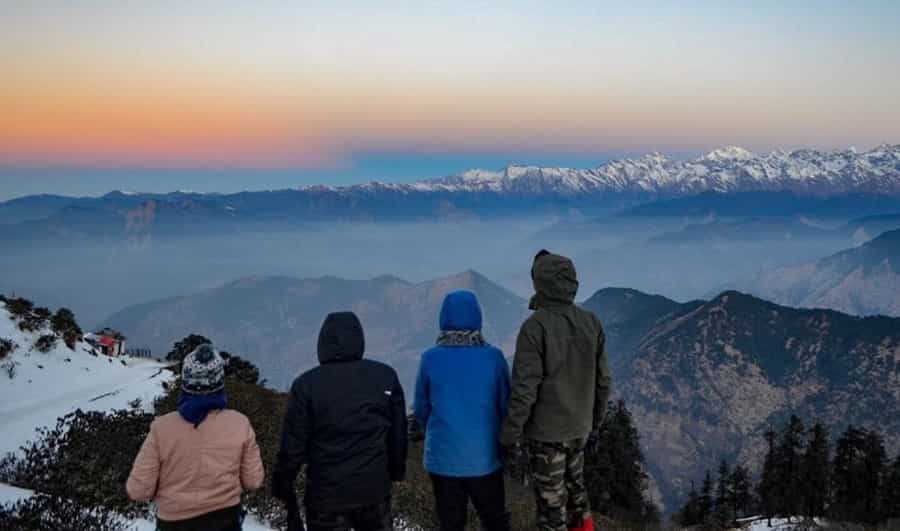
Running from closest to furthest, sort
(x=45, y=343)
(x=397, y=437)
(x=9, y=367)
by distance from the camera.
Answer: (x=397, y=437) < (x=9, y=367) < (x=45, y=343)

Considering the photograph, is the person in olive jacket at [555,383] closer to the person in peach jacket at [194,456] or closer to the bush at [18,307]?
the person in peach jacket at [194,456]

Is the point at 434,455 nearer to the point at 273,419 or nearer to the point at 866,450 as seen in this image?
the point at 273,419

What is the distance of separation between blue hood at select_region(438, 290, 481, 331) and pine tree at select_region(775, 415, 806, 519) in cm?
4527

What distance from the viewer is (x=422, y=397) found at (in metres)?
5.62

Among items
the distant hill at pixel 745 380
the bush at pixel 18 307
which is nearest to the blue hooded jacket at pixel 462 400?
the bush at pixel 18 307

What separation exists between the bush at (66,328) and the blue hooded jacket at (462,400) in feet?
81.4

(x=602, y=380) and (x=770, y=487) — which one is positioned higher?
(x=602, y=380)

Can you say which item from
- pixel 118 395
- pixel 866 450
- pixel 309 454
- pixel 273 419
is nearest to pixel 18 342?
pixel 118 395

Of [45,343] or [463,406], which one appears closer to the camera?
[463,406]

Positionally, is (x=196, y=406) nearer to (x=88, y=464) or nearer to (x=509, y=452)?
(x=509, y=452)

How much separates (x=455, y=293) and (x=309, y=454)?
183cm

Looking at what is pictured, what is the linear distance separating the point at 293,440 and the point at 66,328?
1018 inches

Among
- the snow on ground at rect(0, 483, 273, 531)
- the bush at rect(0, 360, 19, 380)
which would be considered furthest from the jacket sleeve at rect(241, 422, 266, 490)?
the bush at rect(0, 360, 19, 380)

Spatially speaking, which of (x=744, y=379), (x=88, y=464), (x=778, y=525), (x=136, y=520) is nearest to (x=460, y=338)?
(x=136, y=520)
